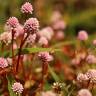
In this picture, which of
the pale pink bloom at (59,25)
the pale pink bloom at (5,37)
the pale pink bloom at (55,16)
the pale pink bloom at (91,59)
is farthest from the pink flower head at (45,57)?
the pale pink bloom at (55,16)

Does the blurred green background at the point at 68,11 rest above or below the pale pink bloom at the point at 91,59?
above

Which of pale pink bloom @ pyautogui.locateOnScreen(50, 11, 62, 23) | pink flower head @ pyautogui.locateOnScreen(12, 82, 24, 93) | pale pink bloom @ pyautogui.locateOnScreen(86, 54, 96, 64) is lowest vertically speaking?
pink flower head @ pyautogui.locateOnScreen(12, 82, 24, 93)

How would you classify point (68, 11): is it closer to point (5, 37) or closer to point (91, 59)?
point (91, 59)

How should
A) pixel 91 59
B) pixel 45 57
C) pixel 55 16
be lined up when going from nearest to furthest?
pixel 45 57 → pixel 91 59 → pixel 55 16

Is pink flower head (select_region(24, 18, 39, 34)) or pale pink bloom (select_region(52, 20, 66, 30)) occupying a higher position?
pink flower head (select_region(24, 18, 39, 34))

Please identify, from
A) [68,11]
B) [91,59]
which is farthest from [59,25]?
[91,59]

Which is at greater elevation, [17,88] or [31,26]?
[31,26]

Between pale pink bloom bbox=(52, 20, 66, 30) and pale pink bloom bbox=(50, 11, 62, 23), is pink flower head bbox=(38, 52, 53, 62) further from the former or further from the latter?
pale pink bloom bbox=(50, 11, 62, 23)

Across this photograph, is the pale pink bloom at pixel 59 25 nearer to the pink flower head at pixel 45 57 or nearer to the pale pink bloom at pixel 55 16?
the pale pink bloom at pixel 55 16

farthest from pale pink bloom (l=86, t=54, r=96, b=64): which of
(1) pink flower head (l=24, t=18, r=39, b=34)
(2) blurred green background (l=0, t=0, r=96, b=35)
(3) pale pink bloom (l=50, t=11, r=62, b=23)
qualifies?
(3) pale pink bloom (l=50, t=11, r=62, b=23)
